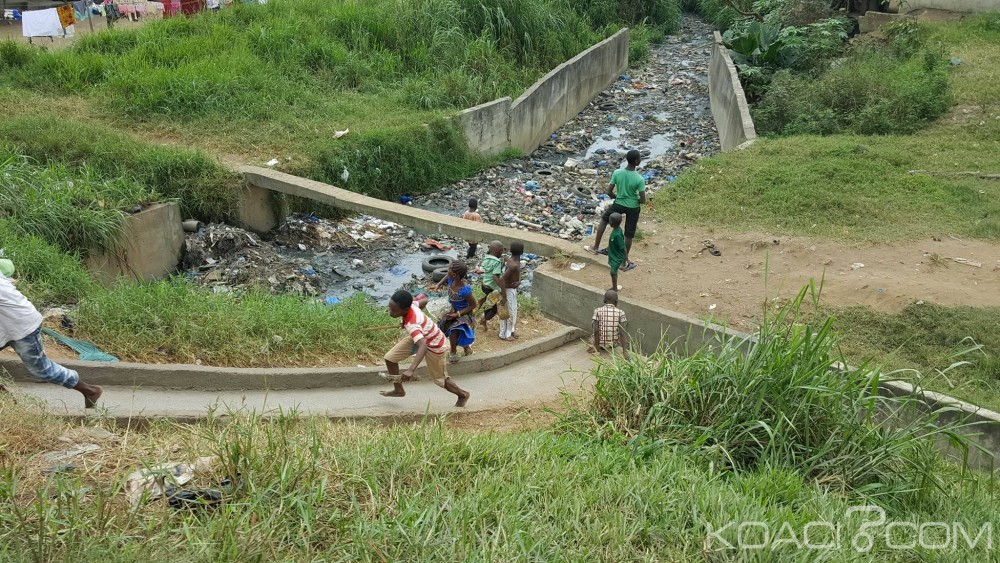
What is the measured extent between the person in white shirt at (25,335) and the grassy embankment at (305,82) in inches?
257

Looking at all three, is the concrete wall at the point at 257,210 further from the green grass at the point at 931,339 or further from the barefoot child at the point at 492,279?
the green grass at the point at 931,339

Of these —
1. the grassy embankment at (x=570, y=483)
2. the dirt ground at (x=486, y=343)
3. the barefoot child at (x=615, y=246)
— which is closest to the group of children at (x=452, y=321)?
the dirt ground at (x=486, y=343)

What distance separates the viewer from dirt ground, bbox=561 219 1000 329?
26.3ft

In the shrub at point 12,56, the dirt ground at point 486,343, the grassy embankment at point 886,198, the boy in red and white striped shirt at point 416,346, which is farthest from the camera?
the shrub at point 12,56

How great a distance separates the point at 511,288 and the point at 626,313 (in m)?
1.41

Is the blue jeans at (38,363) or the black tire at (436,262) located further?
the black tire at (436,262)

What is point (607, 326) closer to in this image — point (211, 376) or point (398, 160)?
point (211, 376)

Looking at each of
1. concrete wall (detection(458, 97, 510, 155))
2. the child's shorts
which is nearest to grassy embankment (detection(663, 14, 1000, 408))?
the child's shorts

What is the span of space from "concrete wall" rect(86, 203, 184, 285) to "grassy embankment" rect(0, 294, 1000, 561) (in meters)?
4.92

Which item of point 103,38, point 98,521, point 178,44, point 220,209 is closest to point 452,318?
point 98,521

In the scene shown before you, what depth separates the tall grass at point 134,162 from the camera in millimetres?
10375

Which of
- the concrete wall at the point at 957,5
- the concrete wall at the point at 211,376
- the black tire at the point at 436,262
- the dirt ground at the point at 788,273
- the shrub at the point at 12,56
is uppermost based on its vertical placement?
the shrub at the point at 12,56

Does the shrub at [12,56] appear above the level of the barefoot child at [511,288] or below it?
above

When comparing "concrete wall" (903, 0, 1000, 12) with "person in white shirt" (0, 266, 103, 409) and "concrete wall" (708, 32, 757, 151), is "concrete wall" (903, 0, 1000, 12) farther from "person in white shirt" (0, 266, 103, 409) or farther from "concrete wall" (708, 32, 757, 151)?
"person in white shirt" (0, 266, 103, 409)
